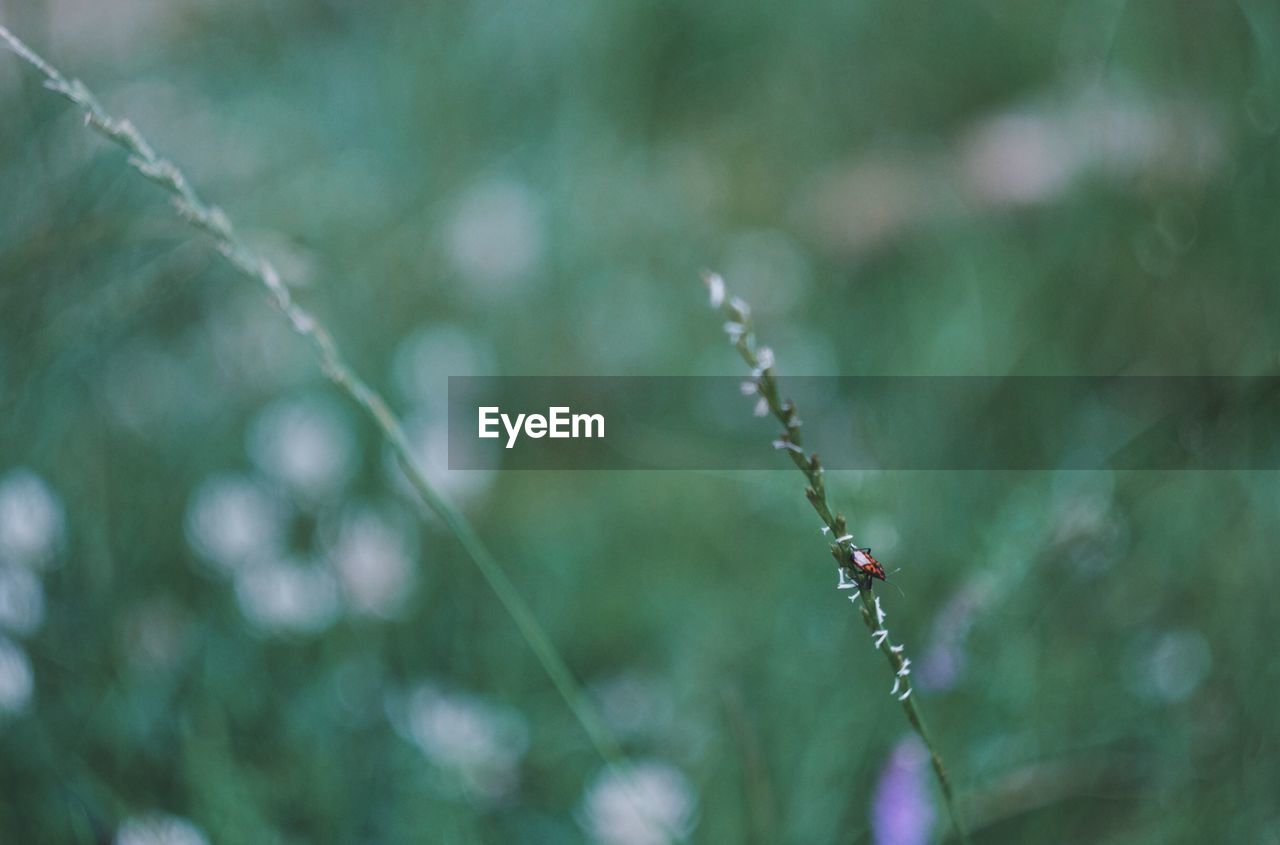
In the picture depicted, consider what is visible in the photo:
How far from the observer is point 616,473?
1.35m

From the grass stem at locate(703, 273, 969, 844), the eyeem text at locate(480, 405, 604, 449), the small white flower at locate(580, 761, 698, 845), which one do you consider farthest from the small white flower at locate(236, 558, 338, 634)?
the grass stem at locate(703, 273, 969, 844)

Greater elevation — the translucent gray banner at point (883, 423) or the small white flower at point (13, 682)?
the translucent gray banner at point (883, 423)

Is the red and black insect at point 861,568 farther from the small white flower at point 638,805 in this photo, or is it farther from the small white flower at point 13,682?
the small white flower at point 13,682

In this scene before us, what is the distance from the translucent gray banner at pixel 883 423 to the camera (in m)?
1.14

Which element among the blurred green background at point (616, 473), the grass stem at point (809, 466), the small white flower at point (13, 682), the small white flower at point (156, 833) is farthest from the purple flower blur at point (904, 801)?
the small white flower at point (13, 682)

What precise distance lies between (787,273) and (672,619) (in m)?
0.69

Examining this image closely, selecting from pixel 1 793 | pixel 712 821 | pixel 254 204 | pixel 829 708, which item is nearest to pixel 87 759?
pixel 1 793

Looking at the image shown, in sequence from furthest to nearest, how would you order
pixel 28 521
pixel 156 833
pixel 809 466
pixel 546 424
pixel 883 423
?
pixel 546 424, pixel 883 423, pixel 28 521, pixel 156 833, pixel 809 466

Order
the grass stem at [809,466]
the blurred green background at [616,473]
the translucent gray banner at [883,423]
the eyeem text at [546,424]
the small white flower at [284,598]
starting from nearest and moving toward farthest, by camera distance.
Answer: the grass stem at [809,466], the blurred green background at [616,473], the small white flower at [284,598], the translucent gray banner at [883,423], the eyeem text at [546,424]

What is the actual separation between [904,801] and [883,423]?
58cm

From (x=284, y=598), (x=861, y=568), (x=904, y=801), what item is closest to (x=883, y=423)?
(x=904, y=801)

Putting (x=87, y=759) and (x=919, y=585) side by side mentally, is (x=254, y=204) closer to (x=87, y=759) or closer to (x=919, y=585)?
(x=87, y=759)

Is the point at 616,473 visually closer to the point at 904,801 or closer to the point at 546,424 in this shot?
the point at 546,424

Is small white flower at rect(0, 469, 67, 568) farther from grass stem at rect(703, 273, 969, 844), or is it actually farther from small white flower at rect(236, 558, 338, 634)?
grass stem at rect(703, 273, 969, 844)
